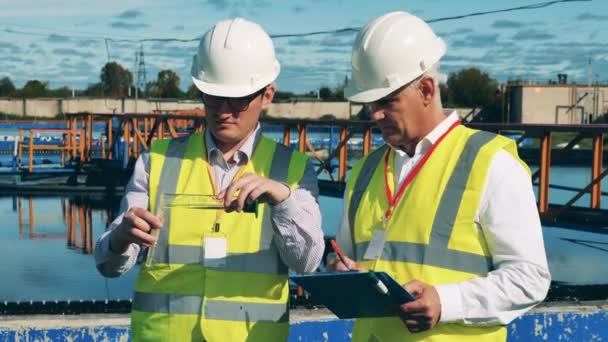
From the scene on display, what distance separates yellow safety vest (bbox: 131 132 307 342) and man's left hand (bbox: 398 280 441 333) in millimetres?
583

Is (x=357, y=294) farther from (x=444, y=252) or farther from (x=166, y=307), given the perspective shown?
(x=166, y=307)

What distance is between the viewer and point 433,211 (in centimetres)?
256

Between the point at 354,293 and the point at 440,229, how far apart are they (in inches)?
11.4

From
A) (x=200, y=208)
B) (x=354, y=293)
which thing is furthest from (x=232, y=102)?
(x=354, y=293)

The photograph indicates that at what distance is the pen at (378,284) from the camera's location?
2324 mm

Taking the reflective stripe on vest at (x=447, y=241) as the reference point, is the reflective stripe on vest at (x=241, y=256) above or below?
below

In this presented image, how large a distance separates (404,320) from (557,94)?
67.9 metres

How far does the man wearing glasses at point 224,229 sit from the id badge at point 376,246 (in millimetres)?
193

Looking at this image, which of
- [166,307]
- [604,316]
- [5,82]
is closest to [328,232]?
[604,316]

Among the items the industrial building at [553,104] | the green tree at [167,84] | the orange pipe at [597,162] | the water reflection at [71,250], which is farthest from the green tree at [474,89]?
the orange pipe at [597,162]

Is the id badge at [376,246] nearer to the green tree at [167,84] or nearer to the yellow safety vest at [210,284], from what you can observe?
the yellow safety vest at [210,284]

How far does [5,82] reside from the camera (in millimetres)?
93250

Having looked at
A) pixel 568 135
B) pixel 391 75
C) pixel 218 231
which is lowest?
pixel 568 135

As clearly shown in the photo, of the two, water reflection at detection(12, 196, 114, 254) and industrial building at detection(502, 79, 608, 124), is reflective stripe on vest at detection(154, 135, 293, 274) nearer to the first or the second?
water reflection at detection(12, 196, 114, 254)
